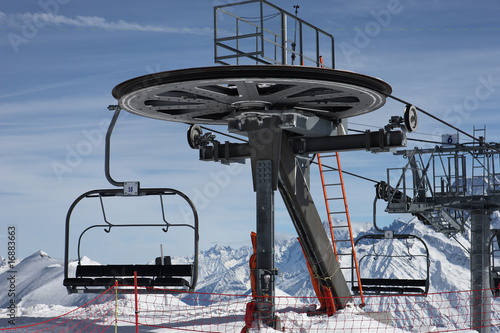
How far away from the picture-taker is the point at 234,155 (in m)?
16.2

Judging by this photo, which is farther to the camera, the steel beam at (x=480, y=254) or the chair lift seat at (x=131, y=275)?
the steel beam at (x=480, y=254)

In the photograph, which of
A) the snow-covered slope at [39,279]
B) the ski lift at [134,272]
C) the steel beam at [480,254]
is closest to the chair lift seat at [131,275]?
the ski lift at [134,272]

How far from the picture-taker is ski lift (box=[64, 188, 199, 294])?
47.3 ft

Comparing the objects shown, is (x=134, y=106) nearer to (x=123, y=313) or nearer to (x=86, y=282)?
(x=86, y=282)

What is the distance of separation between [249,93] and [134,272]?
14.6 ft

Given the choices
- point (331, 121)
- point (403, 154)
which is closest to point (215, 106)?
point (331, 121)

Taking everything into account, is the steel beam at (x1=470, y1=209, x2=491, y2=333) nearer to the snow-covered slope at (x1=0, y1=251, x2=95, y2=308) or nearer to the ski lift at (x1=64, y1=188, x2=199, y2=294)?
the ski lift at (x1=64, y1=188, x2=199, y2=294)

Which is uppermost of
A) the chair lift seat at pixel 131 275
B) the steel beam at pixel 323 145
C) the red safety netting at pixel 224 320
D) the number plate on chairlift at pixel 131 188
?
the steel beam at pixel 323 145

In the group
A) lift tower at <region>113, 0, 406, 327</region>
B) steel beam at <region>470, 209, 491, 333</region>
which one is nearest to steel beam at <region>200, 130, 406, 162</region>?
lift tower at <region>113, 0, 406, 327</region>

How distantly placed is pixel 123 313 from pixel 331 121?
7857mm

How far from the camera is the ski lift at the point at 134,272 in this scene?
47.3 feet

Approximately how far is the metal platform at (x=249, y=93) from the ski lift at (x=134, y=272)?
1.97 m

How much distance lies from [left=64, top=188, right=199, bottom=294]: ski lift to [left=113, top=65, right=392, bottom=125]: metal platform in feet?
6.47

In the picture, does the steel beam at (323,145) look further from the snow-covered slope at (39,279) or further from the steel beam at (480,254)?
the snow-covered slope at (39,279)
